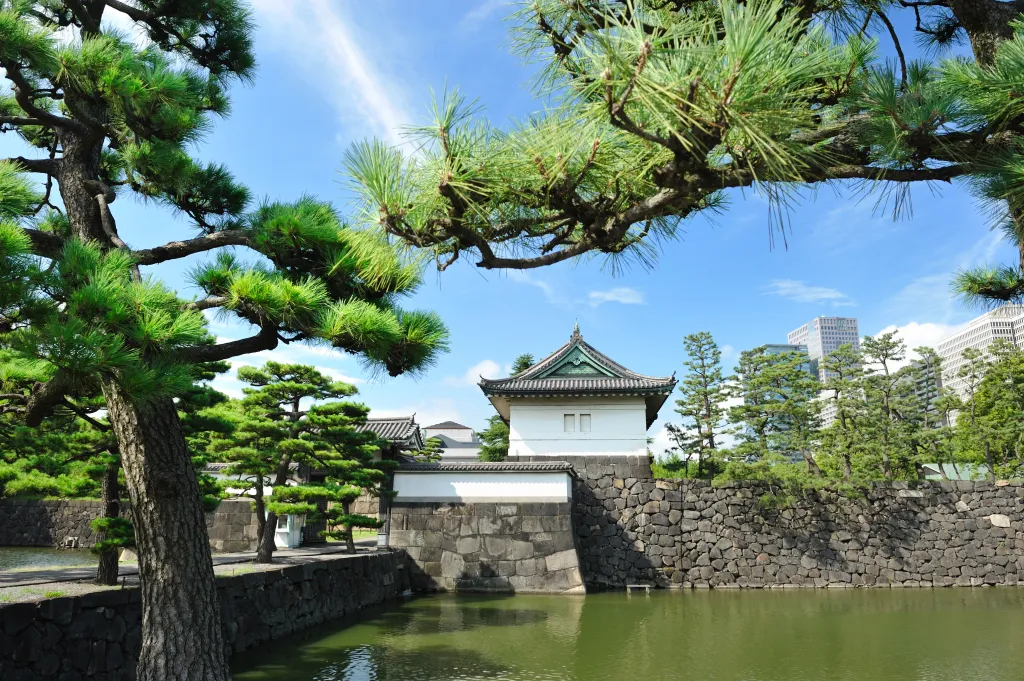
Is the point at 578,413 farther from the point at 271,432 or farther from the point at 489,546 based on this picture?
the point at 271,432

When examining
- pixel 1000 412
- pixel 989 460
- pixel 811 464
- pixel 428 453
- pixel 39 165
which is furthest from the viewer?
pixel 428 453

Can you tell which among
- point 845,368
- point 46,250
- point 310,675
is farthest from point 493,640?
point 845,368

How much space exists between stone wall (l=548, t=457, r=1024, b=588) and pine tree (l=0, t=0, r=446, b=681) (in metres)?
7.91

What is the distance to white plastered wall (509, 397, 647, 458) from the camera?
447 inches

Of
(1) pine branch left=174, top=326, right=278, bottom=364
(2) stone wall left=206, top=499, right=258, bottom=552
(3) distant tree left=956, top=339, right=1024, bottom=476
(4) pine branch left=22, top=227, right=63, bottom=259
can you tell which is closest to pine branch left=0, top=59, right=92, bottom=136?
(4) pine branch left=22, top=227, right=63, bottom=259

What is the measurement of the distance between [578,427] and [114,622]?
8472mm

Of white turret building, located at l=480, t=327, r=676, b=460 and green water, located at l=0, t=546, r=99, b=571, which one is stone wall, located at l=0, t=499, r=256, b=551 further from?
white turret building, located at l=480, t=327, r=676, b=460

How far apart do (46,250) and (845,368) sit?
1369cm

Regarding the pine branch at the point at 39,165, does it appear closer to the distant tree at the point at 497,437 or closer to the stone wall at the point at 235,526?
the stone wall at the point at 235,526

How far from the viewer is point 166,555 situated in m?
3.14

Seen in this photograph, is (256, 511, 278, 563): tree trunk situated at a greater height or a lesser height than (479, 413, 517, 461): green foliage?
lesser

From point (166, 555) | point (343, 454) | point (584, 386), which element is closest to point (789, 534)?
point (584, 386)

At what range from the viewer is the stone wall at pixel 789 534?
1057 centimetres

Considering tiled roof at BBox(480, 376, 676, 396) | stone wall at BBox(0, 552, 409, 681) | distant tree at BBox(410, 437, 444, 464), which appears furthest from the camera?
distant tree at BBox(410, 437, 444, 464)
